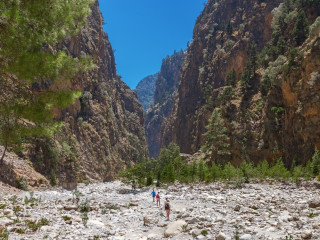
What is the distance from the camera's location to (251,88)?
5344 centimetres

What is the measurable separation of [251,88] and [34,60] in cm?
5192

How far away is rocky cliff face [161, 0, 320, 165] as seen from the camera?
3503cm

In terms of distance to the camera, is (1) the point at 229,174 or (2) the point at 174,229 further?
(1) the point at 229,174

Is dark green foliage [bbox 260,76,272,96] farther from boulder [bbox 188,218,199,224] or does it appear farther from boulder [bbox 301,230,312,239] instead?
boulder [bbox 301,230,312,239]

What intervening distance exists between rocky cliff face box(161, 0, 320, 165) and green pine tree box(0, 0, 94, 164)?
34.0m

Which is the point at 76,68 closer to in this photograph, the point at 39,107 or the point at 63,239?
the point at 39,107

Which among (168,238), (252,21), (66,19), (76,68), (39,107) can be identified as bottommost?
(168,238)

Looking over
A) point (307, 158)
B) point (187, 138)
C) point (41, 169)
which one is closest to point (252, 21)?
point (187, 138)

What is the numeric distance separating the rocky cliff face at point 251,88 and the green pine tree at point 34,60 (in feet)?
111

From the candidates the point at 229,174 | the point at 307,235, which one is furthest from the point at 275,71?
the point at 307,235

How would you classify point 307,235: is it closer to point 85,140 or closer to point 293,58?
point 293,58

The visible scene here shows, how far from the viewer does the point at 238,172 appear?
29891 mm

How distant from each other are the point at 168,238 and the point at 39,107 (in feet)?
22.7

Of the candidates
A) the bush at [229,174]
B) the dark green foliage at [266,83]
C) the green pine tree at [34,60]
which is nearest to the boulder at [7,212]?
the green pine tree at [34,60]
